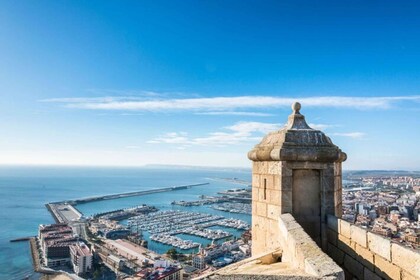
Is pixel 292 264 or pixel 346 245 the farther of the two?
pixel 346 245

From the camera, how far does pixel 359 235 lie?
3.01 meters

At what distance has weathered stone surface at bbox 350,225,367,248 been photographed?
116 inches

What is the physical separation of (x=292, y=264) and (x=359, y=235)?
3.29ft

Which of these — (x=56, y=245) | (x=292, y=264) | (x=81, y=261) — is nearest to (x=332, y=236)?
(x=292, y=264)

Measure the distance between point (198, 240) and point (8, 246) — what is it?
2265 centimetres

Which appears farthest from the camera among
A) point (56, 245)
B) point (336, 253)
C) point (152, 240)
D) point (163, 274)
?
point (152, 240)

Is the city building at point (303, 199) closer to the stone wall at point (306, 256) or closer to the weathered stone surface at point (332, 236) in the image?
the weathered stone surface at point (332, 236)

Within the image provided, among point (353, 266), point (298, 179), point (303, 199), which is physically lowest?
point (353, 266)

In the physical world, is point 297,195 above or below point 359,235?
above

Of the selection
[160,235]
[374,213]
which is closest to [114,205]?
[160,235]

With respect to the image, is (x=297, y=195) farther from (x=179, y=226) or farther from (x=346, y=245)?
(x=179, y=226)

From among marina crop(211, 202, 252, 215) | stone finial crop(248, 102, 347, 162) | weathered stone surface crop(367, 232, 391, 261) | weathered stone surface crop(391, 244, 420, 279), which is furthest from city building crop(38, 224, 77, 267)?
weathered stone surface crop(391, 244, 420, 279)

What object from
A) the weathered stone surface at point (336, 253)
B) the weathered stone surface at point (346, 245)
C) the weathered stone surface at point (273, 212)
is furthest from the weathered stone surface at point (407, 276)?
the weathered stone surface at point (273, 212)

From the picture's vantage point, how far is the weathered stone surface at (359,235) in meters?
2.94
